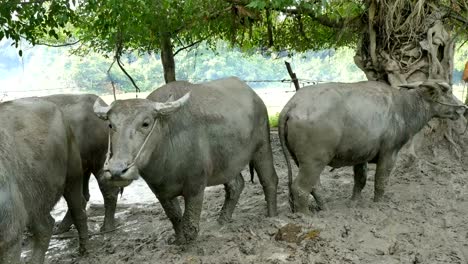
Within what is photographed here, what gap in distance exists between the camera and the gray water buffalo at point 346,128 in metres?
5.64

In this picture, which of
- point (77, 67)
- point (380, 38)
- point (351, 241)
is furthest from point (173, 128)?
point (77, 67)

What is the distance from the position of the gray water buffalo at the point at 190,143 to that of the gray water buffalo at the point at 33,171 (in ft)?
1.92

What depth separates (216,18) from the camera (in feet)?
31.8

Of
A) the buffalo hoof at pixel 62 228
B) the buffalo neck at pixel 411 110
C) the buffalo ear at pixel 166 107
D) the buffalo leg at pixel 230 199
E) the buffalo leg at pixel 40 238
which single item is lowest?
the buffalo hoof at pixel 62 228

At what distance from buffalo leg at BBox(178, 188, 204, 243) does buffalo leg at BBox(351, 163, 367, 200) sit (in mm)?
2402

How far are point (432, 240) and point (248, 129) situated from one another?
2.21 meters

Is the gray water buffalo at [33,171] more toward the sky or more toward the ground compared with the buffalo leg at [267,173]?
more toward the sky

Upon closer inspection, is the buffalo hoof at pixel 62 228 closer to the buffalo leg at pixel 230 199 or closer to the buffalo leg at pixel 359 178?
the buffalo leg at pixel 230 199

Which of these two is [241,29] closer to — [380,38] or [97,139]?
[380,38]

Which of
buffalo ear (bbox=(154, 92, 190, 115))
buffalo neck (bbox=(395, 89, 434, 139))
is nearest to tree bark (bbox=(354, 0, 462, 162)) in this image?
buffalo neck (bbox=(395, 89, 434, 139))

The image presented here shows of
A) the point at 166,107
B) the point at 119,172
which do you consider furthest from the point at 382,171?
the point at 119,172

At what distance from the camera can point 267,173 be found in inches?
242

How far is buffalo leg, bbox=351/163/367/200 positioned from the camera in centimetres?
653

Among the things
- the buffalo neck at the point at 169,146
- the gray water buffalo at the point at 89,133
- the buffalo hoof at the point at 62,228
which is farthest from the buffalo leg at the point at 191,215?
the buffalo hoof at the point at 62,228
